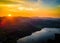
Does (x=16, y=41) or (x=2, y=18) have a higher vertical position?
(x=2, y=18)

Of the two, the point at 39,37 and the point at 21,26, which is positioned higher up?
the point at 21,26

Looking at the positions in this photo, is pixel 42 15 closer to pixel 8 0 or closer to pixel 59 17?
pixel 59 17

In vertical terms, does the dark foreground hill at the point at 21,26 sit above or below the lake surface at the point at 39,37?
above

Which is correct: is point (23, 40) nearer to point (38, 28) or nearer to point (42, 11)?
point (38, 28)

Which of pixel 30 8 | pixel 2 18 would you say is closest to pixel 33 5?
pixel 30 8

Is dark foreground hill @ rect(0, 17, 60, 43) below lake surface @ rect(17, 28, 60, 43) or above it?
above

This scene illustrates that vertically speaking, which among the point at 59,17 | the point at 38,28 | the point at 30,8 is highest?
the point at 30,8
